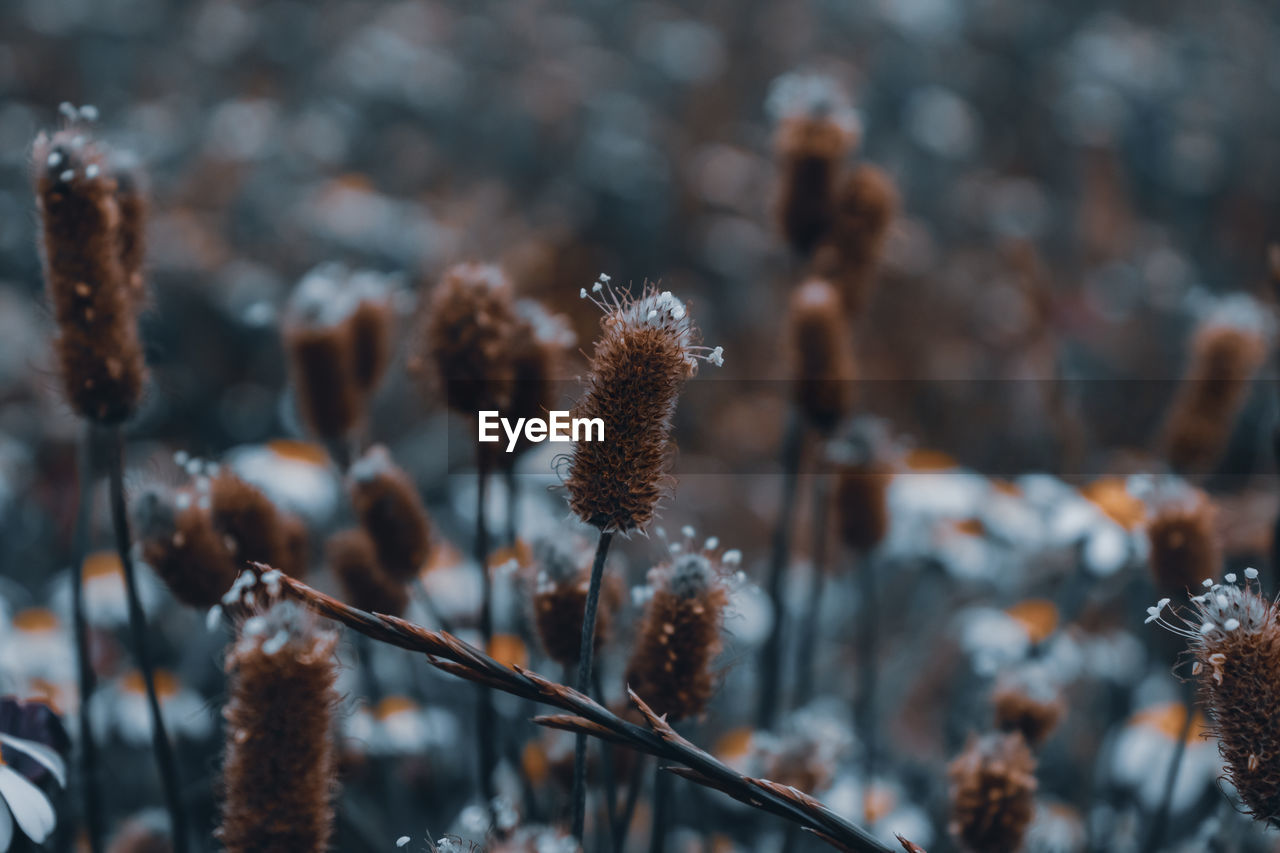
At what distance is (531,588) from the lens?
1184 millimetres

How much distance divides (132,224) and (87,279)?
17cm

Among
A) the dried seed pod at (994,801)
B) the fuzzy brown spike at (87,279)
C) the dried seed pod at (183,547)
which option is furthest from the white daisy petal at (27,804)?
the dried seed pod at (994,801)

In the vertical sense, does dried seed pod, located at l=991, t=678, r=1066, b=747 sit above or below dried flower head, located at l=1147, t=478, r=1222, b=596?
below

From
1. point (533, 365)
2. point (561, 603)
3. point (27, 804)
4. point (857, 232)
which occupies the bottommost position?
point (27, 804)

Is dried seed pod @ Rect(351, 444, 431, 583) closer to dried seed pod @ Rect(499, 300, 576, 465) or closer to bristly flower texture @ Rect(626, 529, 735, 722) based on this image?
dried seed pod @ Rect(499, 300, 576, 465)

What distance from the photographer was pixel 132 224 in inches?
51.5

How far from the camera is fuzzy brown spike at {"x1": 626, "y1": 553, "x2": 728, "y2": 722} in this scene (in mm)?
1043

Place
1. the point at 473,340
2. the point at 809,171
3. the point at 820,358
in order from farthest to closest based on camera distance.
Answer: the point at 809,171
the point at 820,358
the point at 473,340

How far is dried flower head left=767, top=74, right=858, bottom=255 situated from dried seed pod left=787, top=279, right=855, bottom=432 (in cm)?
15

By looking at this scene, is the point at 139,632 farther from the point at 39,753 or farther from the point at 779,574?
the point at 779,574

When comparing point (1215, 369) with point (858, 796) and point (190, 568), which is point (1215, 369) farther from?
point (190, 568)

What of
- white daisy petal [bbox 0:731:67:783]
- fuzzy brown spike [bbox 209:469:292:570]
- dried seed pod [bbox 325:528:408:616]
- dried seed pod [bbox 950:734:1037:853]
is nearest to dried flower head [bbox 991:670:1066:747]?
dried seed pod [bbox 950:734:1037:853]

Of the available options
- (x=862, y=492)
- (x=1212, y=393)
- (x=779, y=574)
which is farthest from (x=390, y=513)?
(x=1212, y=393)

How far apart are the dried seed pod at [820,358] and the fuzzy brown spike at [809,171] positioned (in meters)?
0.15
